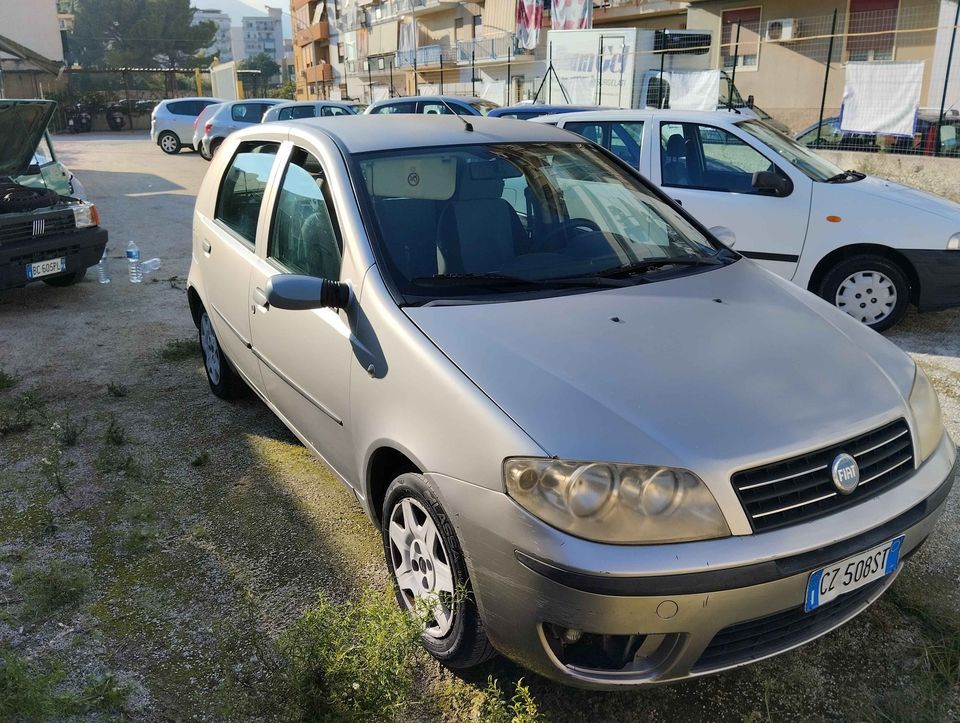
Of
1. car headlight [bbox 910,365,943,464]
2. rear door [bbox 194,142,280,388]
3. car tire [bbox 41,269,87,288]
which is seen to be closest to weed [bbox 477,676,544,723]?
car headlight [bbox 910,365,943,464]

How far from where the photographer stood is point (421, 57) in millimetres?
46188

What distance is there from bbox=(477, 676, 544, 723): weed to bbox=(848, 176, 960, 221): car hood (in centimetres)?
486

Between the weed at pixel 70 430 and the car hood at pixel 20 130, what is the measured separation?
378 centimetres

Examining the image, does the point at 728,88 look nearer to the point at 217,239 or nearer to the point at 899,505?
the point at 217,239

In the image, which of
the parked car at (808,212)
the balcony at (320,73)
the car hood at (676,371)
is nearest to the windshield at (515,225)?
the car hood at (676,371)

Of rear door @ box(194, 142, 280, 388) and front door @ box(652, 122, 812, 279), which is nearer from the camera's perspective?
rear door @ box(194, 142, 280, 388)

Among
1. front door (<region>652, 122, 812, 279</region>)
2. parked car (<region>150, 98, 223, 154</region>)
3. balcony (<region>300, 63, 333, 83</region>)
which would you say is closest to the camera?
front door (<region>652, 122, 812, 279</region>)

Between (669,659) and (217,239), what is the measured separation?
3.27 m

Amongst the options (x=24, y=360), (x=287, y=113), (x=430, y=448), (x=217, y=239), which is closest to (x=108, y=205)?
(x=287, y=113)

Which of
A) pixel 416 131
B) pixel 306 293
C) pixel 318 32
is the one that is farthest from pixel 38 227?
pixel 318 32

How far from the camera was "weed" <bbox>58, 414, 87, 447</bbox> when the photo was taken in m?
4.39

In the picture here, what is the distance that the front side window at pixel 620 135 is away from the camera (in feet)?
21.7

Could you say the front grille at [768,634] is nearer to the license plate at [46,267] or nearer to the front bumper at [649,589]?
the front bumper at [649,589]

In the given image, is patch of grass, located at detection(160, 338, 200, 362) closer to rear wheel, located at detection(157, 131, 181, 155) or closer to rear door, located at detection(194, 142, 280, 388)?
rear door, located at detection(194, 142, 280, 388)
